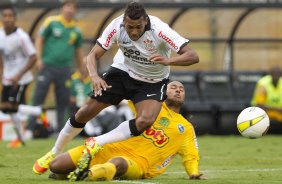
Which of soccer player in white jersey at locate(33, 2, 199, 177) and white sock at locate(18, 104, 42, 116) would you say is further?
white sock at locate(18, 104, 42, 116)

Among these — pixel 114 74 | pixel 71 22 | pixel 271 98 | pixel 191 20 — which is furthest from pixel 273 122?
pixel 114 74

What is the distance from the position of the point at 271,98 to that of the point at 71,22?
16.3ft

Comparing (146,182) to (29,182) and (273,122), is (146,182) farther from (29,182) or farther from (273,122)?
(273,122)

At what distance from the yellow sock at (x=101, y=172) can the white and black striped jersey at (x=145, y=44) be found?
4.92ft

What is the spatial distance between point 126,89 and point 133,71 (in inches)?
8.8

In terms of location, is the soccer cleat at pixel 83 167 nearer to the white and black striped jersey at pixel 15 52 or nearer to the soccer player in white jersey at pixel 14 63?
the soccer player in white jersey at pixel 14 63

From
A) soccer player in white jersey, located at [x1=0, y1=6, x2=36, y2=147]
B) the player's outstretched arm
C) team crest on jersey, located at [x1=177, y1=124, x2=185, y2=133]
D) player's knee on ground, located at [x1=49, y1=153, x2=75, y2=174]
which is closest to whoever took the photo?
player's knee on ground, located at [x1=49, y1=153, x2=75, y2=174]

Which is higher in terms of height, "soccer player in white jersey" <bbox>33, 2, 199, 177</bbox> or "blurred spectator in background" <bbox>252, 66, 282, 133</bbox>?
"soccer player in white jersey" <bbox>33, 2, 199, 177</bbox>

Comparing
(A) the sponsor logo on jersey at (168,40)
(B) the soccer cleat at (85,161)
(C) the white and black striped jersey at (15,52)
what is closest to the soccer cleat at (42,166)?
(B) the soccer cleat at (85,161)

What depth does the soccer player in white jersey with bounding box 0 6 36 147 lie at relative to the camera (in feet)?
49.6

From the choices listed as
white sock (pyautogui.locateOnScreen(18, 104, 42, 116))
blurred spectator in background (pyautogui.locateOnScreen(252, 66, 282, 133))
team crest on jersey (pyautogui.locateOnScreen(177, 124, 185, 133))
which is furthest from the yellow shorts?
blurred spectator in background (pyautogui.locateOnScreen(252, 66, 282, 133))

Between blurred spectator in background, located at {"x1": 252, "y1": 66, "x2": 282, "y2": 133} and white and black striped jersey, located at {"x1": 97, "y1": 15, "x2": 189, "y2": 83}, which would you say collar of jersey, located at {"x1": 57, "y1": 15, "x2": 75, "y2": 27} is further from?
white and black striped jersey, located at {"x1": 97, "y1": 15, "x2": 189, "y2": 83}

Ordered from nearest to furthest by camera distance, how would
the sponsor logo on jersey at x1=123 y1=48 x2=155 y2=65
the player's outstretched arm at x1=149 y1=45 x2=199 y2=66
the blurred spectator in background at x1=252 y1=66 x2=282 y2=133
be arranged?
the player's outstretched arm at x1=149 y1=45 x2=199 y2=66, the sponsor logo on jersey at x1=123 y1=48 x2=155 y2=65, the blurred spectator in background at x1=252 y1=66 x2=282 y2=133

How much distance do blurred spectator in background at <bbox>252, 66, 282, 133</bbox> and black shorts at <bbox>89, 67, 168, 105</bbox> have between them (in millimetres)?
8993
